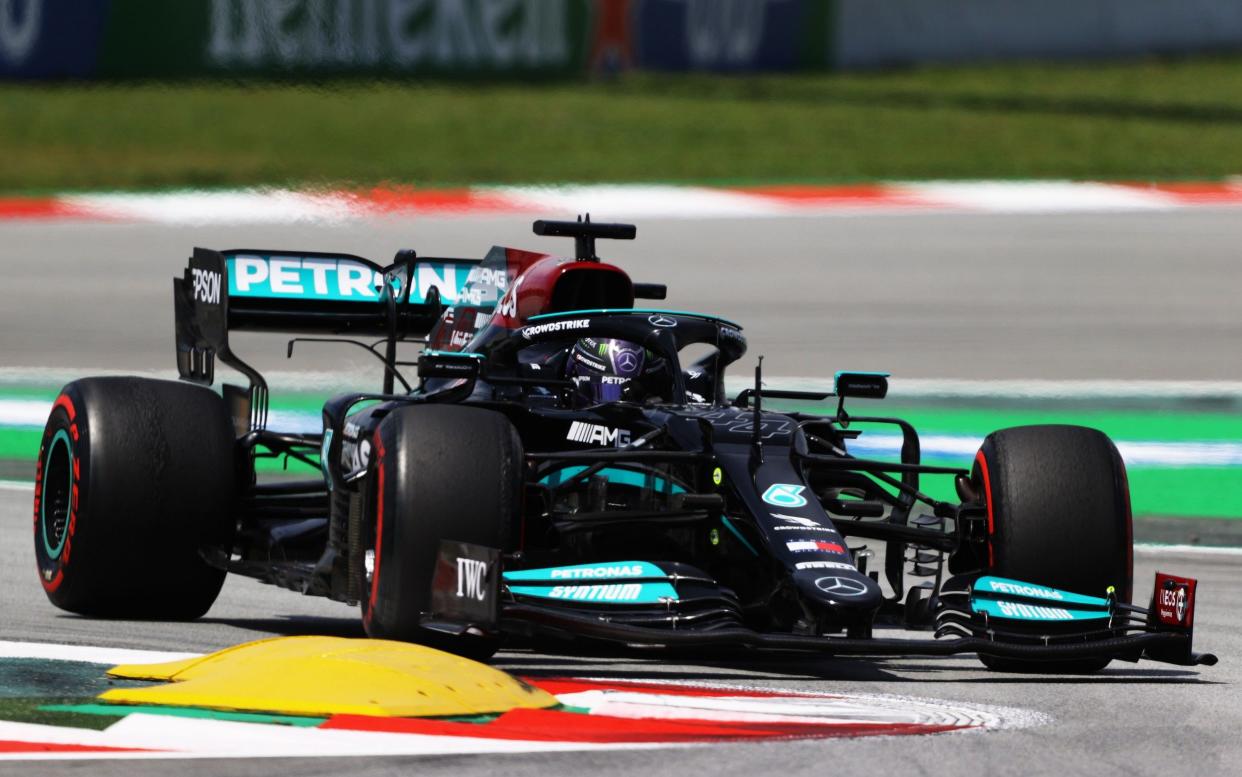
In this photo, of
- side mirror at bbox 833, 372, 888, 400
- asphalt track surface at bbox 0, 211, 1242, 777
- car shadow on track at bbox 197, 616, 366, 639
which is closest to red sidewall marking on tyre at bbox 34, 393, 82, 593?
asphalt track surface at bbox 0, 211, 1242, 777

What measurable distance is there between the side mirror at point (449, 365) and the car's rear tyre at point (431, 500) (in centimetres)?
62

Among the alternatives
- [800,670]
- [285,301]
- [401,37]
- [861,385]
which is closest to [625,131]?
[401,37]

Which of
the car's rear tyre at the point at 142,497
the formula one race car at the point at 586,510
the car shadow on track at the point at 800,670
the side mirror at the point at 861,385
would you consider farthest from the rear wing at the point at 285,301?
the car shadow on track at the point at 800,670

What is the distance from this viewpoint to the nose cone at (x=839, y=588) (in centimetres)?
631

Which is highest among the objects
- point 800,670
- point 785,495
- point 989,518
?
point 785,495

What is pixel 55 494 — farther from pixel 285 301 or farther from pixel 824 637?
pixel 824 637

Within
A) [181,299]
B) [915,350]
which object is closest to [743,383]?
[915,350]

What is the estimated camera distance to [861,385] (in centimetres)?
777

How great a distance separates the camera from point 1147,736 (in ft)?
18.9

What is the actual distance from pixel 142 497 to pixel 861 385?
2.46 meters

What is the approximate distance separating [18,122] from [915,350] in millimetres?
11177

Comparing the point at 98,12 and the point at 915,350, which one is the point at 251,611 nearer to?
the point at 915,350

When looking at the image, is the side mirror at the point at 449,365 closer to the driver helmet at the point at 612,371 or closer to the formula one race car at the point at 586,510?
the formula one race car at the point at 586,510

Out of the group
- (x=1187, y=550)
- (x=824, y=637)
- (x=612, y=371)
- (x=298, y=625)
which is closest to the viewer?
(x=824, y=637)
